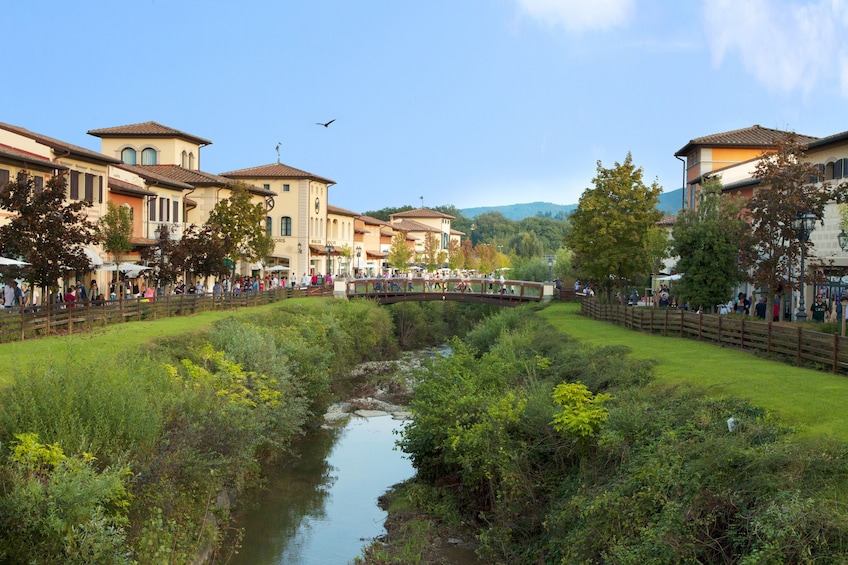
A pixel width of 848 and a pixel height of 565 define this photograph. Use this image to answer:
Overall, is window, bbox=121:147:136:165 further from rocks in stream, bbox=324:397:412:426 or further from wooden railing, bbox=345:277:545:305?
rocks in stream, bbox=324:397:412:426

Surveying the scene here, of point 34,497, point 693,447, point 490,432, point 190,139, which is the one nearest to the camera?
point 34,497

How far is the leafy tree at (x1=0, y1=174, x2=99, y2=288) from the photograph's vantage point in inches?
1051

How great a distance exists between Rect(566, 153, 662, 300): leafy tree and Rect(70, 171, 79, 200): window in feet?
78.8

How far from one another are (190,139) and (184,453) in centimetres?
5236

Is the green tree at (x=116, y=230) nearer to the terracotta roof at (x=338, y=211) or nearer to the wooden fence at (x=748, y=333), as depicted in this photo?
the wooden fence at (x=748, y=333)

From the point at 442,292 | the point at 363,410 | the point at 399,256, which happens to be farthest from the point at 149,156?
the point at 399,256

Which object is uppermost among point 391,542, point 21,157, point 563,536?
point 21,157

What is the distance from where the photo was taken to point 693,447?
527 inches

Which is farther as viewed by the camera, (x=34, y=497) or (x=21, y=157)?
(x=21, y=157)

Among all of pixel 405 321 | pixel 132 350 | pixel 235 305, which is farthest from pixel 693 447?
pixel 405 321

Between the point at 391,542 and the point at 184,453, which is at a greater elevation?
the point at 184,453

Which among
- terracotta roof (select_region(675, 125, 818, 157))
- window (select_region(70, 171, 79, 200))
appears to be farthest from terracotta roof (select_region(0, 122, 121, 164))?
terracotta roof (select_region(675, 125, 818, 157))

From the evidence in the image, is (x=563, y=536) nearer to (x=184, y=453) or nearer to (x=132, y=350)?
(x=184, y=453)

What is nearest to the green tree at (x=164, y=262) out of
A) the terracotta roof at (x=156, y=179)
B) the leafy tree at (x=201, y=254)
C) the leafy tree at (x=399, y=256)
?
the leafy tree at (x=201, y=254)
